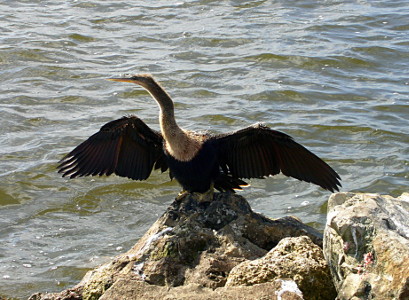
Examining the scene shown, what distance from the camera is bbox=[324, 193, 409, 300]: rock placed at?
3.34 meters

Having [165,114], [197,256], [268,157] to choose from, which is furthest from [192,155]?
[197,256]

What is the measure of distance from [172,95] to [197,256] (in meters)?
5.65

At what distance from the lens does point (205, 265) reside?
412 centimetres

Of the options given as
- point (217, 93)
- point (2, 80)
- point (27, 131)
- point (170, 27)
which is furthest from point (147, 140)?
point (170, 27)

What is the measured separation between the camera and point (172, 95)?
9.76m

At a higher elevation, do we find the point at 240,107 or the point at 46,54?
the point at 46,54

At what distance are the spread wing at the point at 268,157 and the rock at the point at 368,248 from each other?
1372mm

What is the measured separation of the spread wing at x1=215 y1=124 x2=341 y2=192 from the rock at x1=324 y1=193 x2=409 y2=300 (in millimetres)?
1372

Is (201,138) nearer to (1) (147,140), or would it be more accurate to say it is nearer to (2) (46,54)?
(1) (147,140)

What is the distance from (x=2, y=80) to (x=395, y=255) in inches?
313

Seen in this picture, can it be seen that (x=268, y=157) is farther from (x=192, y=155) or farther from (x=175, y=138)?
(x=175, y=138)

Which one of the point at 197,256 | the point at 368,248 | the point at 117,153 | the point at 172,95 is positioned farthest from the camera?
the point at 172,95

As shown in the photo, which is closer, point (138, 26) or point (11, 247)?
point (11, 247)

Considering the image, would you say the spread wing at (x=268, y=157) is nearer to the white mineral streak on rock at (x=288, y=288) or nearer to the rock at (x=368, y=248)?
the rock at (x=368, y=248)
